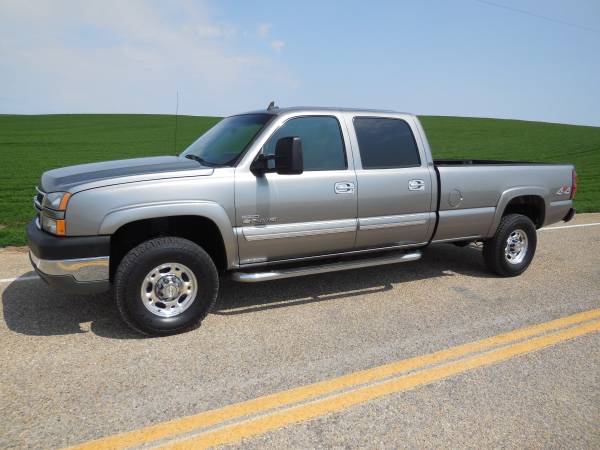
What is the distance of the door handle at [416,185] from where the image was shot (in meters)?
4.89

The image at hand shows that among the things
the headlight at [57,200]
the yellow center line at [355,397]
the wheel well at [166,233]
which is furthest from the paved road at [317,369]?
the headlight at [57,200]

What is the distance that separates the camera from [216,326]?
4.09 metres

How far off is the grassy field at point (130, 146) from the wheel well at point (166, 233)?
259 centimetres

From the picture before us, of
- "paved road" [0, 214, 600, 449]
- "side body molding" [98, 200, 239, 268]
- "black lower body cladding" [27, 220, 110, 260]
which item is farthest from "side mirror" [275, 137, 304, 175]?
"black lower body cladding" [27, 220, 110, 260]

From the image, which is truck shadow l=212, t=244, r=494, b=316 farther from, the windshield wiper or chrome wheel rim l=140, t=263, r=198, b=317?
the windshield wiper

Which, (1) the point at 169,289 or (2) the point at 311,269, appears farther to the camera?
(2) the point at 311,269

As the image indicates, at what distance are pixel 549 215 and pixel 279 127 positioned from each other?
3786mm

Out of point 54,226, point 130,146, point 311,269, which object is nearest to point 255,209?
point 311,269

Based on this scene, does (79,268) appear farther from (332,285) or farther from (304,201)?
(332,285)

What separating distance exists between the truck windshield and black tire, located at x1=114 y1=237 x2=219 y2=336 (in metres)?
0.90

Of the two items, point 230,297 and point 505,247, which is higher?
point 505,247

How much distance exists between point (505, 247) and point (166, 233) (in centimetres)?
393

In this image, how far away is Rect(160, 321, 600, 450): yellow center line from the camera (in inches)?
103

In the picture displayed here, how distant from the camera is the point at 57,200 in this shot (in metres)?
3.60
